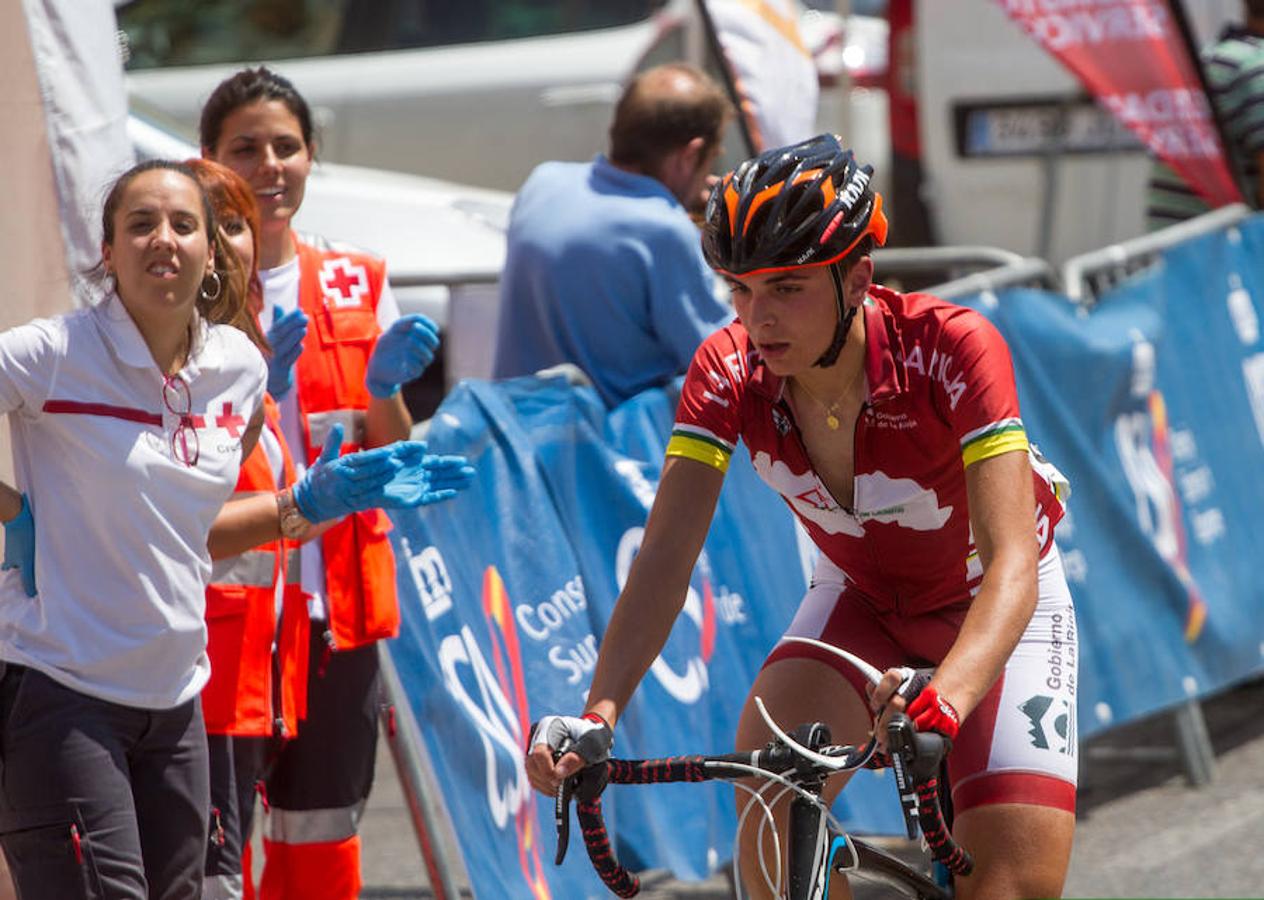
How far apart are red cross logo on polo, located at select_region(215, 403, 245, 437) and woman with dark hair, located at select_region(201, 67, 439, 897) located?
0.51 meters

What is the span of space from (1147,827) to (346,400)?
141 inches

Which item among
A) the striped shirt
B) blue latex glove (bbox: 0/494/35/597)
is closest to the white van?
the striped shirt

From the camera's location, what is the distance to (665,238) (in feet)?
19.8

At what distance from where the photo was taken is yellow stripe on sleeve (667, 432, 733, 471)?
3.99 m

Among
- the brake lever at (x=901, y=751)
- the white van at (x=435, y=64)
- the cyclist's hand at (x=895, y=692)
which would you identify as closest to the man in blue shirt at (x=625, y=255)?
the cyclist's hand at (x=895, y=692)

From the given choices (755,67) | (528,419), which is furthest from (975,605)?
(755,67)

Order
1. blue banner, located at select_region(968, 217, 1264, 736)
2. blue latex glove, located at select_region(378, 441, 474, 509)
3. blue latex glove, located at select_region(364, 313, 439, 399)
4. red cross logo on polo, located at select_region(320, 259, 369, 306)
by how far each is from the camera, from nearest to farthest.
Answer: blue latex glove, located at select_region(378, 441, 474, 509), blue latex glove, located at select_region(364, 313, 439, 399), red cross logo on polo, located at select_region(320, 259, 369, 306), blue banner, located at select_region(968, 217, 1264, 736)

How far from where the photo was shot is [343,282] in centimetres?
504

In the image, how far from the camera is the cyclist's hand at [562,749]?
3395 millimetres

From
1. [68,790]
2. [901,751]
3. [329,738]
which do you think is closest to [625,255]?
[329,738]

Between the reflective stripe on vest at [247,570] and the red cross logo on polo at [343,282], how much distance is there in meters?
0.69

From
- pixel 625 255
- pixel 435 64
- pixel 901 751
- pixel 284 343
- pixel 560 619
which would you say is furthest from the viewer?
pixel 435 64

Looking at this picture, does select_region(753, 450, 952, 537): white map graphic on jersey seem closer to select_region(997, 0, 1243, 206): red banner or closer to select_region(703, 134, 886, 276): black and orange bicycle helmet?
select_region(703, 134, 886, 276): black and orange bicycle helmet

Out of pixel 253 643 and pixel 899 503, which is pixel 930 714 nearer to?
pixel 899 503
